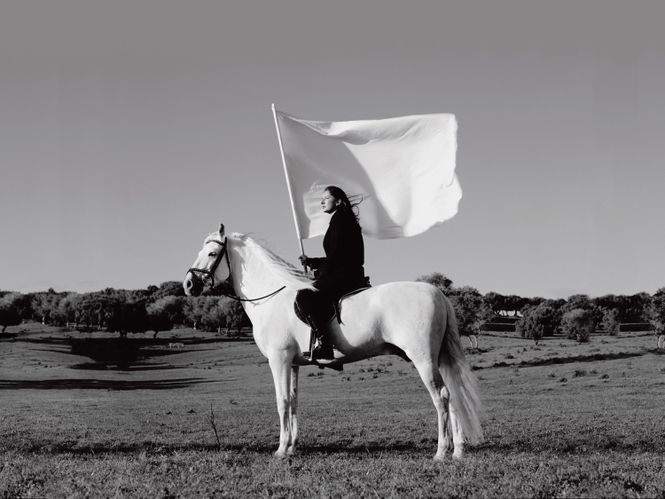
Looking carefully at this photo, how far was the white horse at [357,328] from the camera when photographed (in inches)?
499

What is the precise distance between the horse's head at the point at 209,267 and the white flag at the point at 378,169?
1.71 meters

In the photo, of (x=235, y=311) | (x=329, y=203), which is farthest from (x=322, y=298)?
(x=235, y=311)

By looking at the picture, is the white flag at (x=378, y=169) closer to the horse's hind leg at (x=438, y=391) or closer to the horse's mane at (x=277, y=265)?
the horse's mane at (x=277, y=265)

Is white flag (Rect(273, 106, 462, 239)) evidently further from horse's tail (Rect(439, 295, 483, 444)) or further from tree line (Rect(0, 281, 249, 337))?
tree line (Rect(0, 281, 249, 337))

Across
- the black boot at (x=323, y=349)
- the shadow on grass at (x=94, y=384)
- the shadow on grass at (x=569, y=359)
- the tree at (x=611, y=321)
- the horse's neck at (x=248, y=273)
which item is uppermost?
the horse's neck at (x=248, y=273)

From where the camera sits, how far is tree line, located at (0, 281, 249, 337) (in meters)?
138

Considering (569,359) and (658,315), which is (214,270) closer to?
(569,359)

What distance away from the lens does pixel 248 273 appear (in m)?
14.6

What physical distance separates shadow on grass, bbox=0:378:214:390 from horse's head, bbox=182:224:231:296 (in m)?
61.2

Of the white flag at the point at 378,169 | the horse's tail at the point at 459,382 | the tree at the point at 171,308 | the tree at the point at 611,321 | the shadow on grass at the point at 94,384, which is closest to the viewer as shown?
the horse's tail at the point at 459,382

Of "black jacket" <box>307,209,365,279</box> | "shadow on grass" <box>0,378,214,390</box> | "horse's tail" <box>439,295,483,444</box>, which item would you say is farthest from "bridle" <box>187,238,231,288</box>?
"shadow on grass" <box>0,378,214,390</box>

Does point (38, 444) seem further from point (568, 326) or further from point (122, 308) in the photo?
point (122, 308)

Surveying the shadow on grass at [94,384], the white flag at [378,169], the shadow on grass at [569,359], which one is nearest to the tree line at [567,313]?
the shadow on grass at [569,359]

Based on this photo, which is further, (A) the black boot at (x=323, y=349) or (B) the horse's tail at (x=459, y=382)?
(A) the black boot at (x=323, y=349)
